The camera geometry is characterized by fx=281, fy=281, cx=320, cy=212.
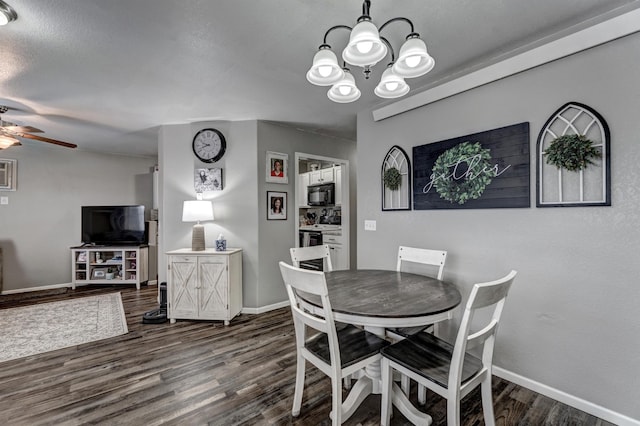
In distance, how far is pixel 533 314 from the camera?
6.50ft

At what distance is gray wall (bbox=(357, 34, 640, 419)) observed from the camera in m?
1.63

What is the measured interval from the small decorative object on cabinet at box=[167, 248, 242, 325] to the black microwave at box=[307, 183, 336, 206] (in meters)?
2.21

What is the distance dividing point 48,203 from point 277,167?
432 cm

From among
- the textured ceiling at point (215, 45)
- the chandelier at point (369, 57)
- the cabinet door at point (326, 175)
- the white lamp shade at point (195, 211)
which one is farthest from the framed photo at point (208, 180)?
the chandelier at point (369, 57)

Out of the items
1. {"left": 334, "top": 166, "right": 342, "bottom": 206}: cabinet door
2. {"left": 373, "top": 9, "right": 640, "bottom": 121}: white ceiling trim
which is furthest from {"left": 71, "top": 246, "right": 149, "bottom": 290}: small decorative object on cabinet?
{"left": 373, "top": 9, "right": 640, "bottom": 121}: white ceiling trim

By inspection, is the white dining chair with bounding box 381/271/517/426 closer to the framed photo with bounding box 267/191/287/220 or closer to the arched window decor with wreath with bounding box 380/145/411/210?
the arched window decor with wreath with bounding box 380/145/411/210

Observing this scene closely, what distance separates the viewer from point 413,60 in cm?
149

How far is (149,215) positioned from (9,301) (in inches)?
89.5

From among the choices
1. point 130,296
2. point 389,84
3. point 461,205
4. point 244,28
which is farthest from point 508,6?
point 130,296

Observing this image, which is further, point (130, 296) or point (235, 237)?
point (130, 296)

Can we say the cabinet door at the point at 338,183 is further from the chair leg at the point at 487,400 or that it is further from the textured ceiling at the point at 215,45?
the chair leg at the point at 487,400

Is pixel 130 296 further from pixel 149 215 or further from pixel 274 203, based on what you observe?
pixel 274 203

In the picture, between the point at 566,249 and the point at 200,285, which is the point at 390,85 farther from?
the point at 200,285

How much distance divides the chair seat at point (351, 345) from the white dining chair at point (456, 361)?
0.30 feet
